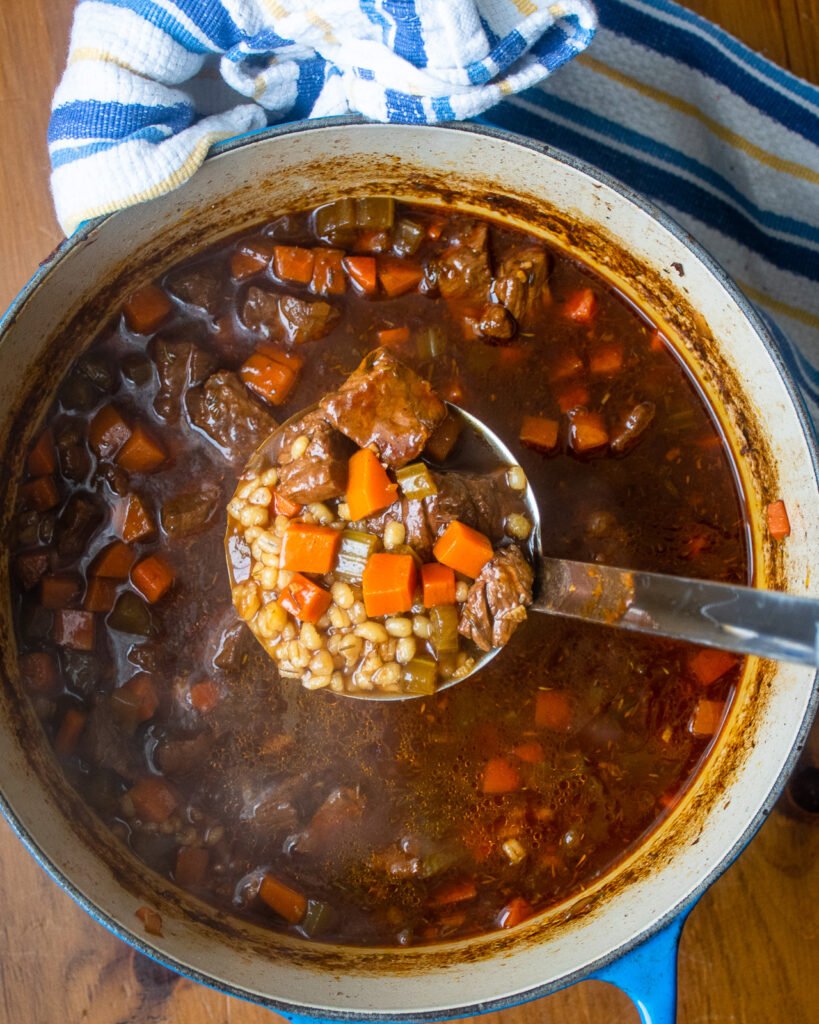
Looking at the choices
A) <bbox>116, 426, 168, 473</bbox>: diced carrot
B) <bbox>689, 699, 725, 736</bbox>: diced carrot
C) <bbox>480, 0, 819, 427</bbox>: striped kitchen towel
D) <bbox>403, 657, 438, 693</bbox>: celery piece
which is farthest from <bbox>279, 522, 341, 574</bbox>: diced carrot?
<bbox>480, 0, 819, 427</bbox>: striped kitchen towel

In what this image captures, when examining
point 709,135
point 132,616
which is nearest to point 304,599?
point 132,616

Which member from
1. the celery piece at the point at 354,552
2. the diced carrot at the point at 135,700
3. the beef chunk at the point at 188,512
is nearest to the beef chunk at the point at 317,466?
the celery piece at the point at 354,552

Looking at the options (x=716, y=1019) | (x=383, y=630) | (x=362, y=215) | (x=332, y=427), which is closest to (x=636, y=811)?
(x=716, y=1019)

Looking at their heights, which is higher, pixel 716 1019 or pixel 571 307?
pixel 571 307

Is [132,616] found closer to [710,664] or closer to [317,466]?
[317,466]

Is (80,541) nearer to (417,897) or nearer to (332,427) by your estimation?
(332,427)

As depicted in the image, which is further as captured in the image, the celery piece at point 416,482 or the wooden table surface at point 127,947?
the wooden table surface at point 127,947

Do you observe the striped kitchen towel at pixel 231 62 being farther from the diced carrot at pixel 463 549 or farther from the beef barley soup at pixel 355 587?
the diced carrot at pixel 463 549
